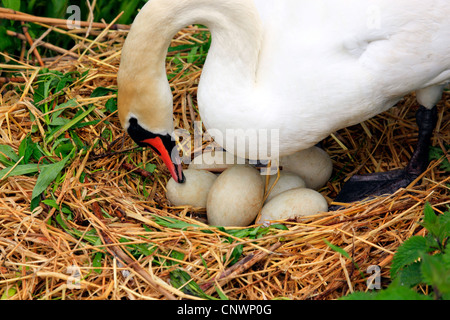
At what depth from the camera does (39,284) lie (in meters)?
2.89

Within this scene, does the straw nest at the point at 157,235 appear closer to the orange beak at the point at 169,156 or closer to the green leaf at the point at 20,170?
the green leaf at the point at 20,170

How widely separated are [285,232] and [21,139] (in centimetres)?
181

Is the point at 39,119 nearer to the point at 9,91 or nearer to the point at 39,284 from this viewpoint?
the point at 9,91

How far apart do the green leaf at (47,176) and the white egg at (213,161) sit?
816mm

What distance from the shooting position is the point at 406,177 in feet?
12.3

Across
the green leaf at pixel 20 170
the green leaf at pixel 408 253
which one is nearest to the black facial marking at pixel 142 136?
the green leaf at pixel 20 170

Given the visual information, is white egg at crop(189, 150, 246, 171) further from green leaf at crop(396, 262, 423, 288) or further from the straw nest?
green leaf at crop(396, 262, 423, 288)

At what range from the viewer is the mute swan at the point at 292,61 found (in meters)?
2.95

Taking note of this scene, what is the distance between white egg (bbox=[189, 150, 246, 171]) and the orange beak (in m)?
0.27

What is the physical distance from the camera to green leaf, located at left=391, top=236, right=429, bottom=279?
2572mm

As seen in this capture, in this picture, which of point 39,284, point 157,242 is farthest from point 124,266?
point 39,284

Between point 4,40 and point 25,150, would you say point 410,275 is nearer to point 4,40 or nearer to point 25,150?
point 25,150

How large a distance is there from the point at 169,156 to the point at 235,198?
47 cm
